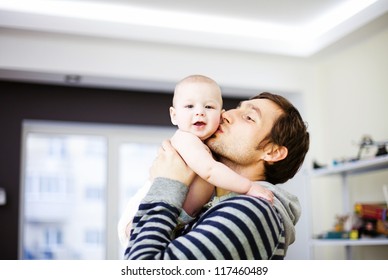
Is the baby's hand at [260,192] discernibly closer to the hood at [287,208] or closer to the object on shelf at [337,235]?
the hood at [287,208]

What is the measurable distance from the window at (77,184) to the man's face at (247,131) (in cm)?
319

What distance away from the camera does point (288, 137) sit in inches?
42.1

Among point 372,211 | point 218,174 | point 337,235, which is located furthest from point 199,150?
point 337,235

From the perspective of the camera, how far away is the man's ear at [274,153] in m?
1.08

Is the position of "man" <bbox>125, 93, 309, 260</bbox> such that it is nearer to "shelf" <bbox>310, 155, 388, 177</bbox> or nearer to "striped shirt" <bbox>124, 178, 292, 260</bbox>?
"striped shirt" <bbox>124, 178, 292, 260</bbox>

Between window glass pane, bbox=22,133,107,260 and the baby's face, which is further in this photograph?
window glass pane, bbox=22,133,107,260

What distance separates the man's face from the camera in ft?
3.46

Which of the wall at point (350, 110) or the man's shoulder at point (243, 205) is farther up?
the wall at point (350, 110)

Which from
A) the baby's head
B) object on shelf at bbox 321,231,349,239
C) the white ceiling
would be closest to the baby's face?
the baby's head

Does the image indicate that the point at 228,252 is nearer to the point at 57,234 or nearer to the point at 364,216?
the point at 364,216

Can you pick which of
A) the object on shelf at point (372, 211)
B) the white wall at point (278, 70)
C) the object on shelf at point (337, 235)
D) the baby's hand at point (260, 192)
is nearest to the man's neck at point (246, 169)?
the baby's hand at point (260, 192)

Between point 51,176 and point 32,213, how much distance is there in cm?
29

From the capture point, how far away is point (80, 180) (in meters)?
4.23

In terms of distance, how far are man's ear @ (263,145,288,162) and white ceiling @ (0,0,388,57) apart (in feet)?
8.02
